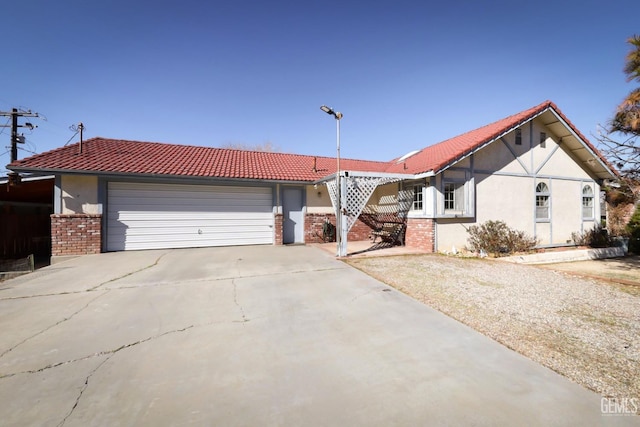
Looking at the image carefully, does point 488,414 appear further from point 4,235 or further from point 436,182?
point 4,235

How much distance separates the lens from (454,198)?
10.1 metres

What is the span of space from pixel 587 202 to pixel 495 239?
25.5ft

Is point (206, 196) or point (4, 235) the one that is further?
point (206, 196)

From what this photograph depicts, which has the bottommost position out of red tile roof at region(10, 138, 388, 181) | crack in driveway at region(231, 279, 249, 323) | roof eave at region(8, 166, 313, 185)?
crack in driveway at region(231, 279, 249, 323)

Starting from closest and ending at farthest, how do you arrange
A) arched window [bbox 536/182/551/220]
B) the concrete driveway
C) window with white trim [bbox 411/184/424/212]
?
the concrete driveway < window with white trim [bbox 411/184/424/212] < arched window [bbox 536/182/551/220]

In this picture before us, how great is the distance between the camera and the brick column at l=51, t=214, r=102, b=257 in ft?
27.7

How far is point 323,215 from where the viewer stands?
11.8m

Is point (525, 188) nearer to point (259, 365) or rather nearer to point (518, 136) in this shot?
point (518, 136)

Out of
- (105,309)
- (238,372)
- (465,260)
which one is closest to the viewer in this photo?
(238,372)

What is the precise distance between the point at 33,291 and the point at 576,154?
20203 millimetres

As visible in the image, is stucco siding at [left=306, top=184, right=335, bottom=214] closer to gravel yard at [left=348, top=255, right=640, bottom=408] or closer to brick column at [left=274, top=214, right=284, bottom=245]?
brick column at [left=274, top=214, right=284, bottom=245]

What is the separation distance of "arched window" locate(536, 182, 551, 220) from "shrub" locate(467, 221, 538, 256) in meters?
2.32

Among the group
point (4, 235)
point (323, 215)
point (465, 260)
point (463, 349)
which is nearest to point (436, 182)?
point (465, 260)

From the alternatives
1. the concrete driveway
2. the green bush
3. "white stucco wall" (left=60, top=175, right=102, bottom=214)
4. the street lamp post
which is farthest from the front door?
the green bush
